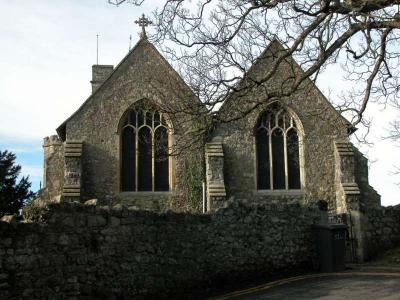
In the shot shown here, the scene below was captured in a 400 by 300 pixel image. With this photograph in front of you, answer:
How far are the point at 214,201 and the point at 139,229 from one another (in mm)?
9901

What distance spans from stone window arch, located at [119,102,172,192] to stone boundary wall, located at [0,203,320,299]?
9.13 metres

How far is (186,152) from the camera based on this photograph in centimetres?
2242

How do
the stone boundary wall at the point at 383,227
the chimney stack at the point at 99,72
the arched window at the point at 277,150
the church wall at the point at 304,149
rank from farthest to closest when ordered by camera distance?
1. the chimney stack at the point at 99,72
2. the arched window at the point at 277,150
3. the church wall at the point at 304,149
4. the stone boundary wall at the point at 383,227

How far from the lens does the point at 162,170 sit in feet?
75.6

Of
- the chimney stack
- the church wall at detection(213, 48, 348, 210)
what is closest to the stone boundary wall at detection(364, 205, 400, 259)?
the church wall at detection(213, 48, 348, 210)

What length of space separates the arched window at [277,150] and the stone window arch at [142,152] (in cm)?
397

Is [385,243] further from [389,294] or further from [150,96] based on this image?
[150,96]

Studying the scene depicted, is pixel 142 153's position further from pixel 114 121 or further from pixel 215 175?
pixel 215 175

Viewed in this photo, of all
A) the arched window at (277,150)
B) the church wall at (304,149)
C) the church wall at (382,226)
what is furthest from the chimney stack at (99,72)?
the church wall at (382,226)

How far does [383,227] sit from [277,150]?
640 cm

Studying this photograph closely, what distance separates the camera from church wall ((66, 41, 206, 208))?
2216 cm

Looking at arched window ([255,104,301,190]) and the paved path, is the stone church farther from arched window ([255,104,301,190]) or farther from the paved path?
the paved path

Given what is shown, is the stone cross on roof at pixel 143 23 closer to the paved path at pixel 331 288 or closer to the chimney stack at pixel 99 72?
the chimney stack at pixel 99 72

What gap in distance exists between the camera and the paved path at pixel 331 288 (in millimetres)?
11164
